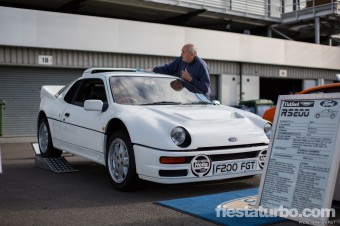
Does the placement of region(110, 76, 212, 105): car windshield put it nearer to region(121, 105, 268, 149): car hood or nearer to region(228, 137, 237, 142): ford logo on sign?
region(121, 105, 268, 149): car hood

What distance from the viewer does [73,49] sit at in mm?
14539

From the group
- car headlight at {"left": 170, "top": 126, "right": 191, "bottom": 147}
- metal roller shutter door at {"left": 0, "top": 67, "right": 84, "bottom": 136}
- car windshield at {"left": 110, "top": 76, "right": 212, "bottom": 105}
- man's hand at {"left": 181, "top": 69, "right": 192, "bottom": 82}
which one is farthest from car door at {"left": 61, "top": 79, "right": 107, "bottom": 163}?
metal roller shutter door at {"left": 0, "top": 67, "right": 84, "bottom": 136}

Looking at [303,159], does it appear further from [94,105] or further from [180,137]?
[94,105]

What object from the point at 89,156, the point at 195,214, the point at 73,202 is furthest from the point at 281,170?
the point at 89,156

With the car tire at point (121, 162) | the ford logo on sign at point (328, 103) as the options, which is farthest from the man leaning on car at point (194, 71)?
the ford logo on sign at point (328, 103)

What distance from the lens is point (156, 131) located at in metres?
4.93

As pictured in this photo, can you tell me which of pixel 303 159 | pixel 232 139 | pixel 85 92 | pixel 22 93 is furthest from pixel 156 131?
pixel 22 93

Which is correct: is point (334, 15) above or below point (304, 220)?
above

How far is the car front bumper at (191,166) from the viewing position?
484 cm

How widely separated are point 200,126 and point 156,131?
54cm

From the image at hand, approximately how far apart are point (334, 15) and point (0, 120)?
1694 cm

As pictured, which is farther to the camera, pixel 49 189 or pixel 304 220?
pixel 49 189

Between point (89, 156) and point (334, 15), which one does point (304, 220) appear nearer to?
point (89, 156)

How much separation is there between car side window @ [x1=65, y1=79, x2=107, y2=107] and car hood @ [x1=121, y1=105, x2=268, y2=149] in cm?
111
